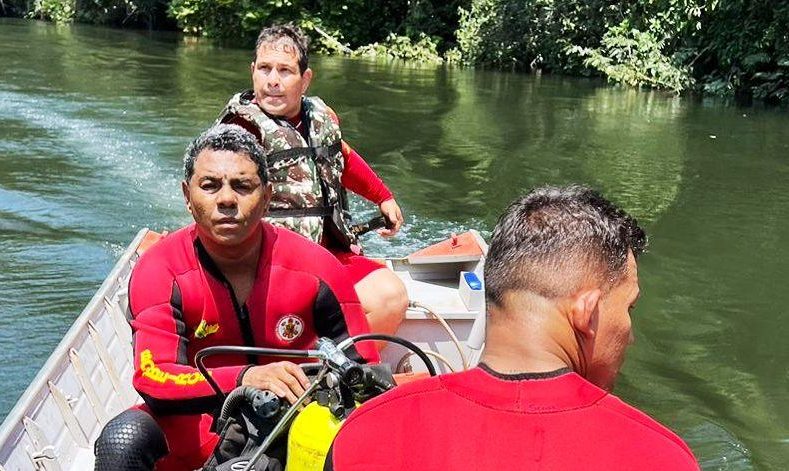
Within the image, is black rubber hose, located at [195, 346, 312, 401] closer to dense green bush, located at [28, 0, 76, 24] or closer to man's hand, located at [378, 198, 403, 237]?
man's hand, located at [378, 198, 403, 237]

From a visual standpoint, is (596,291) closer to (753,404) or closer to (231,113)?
(231,113)

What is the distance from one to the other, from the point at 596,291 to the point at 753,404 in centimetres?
457

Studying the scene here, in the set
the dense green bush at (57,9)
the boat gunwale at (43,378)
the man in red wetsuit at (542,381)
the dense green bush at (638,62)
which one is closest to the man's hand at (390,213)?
the boat gunwale at (43,378)

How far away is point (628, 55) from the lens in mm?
19750

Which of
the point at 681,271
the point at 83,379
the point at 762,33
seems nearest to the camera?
the point at 83,379

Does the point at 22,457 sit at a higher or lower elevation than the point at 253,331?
lower

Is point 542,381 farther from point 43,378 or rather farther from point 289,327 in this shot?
point 43,378

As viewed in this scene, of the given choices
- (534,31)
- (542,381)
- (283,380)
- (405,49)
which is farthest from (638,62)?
(542,381)

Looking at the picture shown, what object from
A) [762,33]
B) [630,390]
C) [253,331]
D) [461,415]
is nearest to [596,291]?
[461,415]

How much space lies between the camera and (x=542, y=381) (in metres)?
1.34

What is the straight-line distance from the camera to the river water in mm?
5863

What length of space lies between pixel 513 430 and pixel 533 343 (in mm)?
146

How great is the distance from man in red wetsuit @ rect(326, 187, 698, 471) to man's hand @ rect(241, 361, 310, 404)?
0.93m

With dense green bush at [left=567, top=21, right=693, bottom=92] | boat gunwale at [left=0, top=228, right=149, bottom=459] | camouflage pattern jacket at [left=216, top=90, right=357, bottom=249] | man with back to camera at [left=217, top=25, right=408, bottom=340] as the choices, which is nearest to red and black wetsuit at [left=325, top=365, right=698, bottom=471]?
boat gunwale at [left=0, top=228, right=149, bottom=459]
